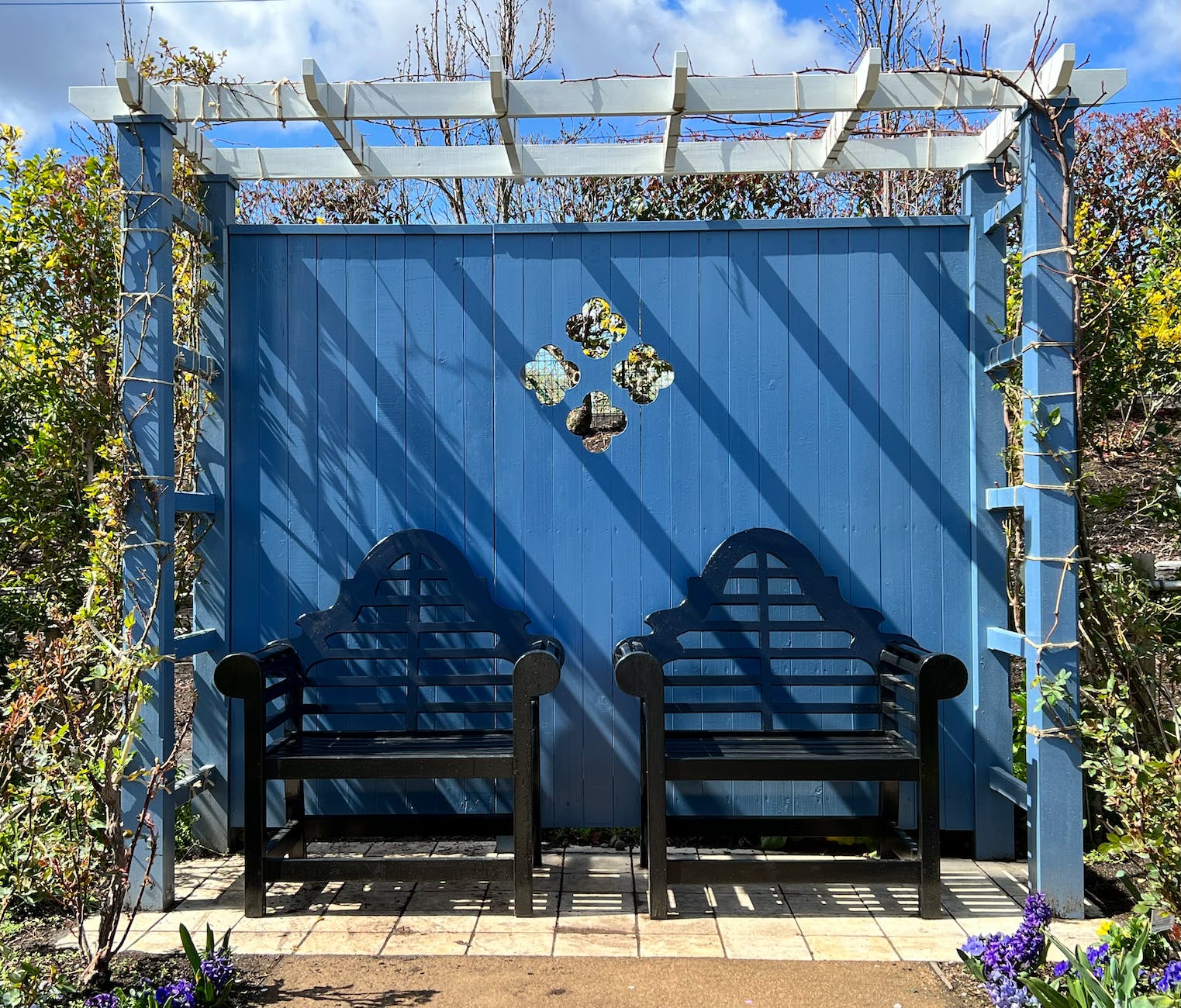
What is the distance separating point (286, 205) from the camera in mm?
6754

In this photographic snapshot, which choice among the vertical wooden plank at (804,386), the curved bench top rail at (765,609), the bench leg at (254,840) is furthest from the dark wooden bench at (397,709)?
the vertical wooden plank at (804,386)

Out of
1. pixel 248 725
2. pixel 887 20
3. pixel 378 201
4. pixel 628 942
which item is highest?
pixel 887 20

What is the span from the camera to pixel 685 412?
3.76 meters

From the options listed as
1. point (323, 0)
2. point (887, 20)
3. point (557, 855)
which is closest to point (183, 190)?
point (557, 855)

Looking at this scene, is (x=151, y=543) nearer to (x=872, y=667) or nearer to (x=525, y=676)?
(x=525, y=676)

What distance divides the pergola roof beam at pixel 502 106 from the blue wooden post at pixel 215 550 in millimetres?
1133

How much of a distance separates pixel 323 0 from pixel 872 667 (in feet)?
20.7

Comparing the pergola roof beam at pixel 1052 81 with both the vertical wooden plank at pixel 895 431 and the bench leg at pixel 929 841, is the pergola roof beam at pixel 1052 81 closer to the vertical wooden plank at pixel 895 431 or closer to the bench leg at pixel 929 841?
the vertical wooden plank at pixel 895 431

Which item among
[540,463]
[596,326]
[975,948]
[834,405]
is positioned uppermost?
[596,326]

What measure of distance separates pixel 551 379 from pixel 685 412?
521mm

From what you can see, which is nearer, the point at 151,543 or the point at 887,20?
the point at 151,543

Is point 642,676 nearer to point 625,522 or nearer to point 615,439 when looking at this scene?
point 625,522

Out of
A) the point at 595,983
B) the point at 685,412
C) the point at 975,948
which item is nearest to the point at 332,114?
the point at 685,412

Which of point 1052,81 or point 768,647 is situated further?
point 768,647
